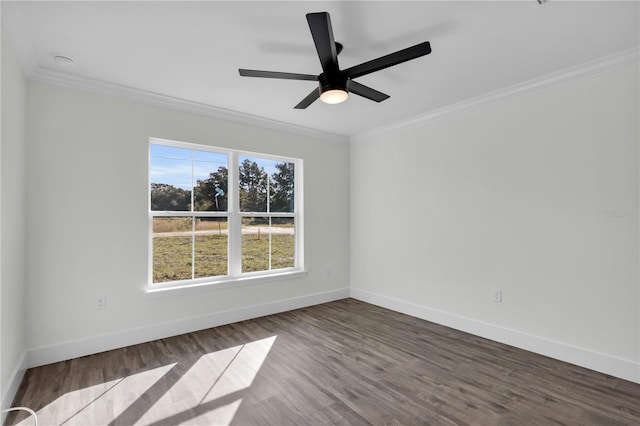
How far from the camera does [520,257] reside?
3135 millimetres

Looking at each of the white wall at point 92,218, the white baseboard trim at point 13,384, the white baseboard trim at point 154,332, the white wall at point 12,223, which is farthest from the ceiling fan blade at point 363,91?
the white baseboard trim at point 13,384

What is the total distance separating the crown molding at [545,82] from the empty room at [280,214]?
0.8 inches

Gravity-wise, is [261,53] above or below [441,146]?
above

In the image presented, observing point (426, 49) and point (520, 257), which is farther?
point (520, 257)

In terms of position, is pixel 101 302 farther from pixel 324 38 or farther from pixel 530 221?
pixel 530 221

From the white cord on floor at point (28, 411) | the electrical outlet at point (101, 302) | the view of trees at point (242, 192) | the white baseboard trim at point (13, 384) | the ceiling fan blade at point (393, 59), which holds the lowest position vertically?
the white cord on floor at point (28, 411)

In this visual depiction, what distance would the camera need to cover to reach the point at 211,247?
150 inches

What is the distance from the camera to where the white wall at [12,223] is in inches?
81.6

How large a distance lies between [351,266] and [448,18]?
3.66m

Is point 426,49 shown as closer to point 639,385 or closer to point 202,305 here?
point 639,385

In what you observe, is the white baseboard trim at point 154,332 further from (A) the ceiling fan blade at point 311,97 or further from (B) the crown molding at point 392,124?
(A) the ceiling fan blade at point 311,97

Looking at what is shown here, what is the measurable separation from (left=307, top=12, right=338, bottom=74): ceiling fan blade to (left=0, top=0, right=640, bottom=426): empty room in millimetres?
13

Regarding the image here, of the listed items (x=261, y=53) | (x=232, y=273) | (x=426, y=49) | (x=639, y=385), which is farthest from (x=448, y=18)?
(x=232, y=273)

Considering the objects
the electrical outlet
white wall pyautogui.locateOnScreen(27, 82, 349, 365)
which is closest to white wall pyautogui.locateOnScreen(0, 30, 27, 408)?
white wall pyautogui.locateOnScreen(27, 82, 349, 365)
